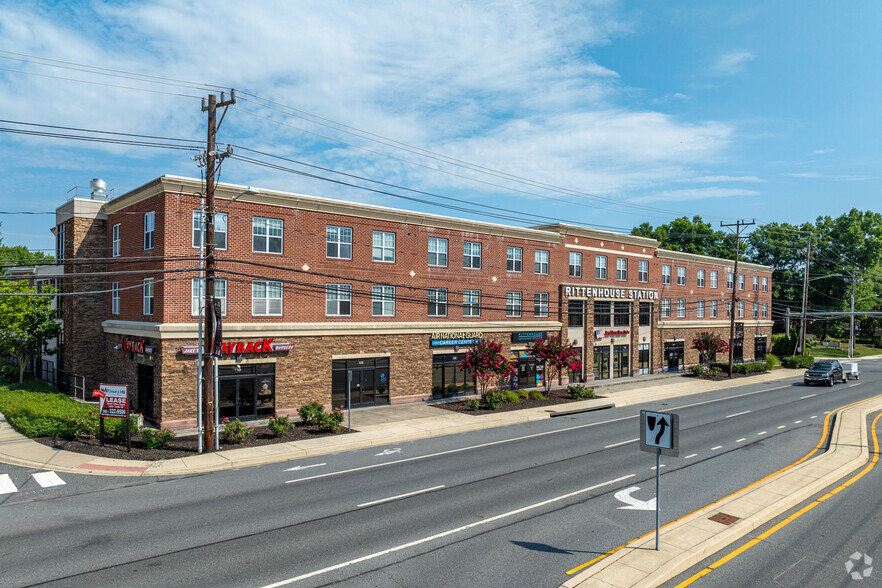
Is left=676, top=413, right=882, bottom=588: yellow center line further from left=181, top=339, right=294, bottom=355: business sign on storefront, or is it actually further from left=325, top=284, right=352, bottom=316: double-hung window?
left=325, top=284, right=352, bottom=316: double-hung window

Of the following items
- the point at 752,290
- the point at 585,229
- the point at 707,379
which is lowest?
the point at 707,379

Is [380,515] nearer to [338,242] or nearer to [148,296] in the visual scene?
[148,296]

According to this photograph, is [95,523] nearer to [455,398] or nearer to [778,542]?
[778,542]

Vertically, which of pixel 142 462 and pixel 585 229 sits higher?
pixel 585 229

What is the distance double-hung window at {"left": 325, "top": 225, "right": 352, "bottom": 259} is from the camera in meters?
28.9

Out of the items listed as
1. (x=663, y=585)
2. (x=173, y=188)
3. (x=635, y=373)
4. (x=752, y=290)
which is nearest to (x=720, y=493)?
(x=663, y=585)

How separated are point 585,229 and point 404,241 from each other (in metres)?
16.8

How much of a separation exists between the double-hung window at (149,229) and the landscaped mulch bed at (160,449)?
8.72 meters

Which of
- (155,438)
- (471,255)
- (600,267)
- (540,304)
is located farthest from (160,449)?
(600,267)

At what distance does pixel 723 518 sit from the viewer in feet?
40.9

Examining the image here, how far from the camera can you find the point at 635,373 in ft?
158

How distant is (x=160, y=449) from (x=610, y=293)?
113ft

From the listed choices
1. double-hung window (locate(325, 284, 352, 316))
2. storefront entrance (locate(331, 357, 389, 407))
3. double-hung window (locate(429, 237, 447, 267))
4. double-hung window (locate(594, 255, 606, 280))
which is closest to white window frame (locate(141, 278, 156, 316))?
double-hung window (locate(325, 284, 352, 316))

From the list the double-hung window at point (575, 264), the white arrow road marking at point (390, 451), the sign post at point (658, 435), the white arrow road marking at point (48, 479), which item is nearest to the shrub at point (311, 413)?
the white arrow road marking at point (390, 451)
